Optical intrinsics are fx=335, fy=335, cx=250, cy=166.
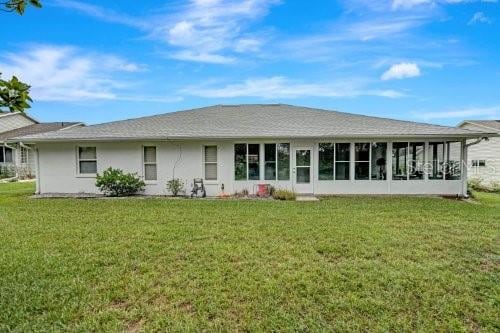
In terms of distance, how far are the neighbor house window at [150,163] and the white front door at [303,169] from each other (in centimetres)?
583

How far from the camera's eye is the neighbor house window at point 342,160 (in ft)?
44.2

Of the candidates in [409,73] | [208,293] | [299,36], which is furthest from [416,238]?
[409,73]

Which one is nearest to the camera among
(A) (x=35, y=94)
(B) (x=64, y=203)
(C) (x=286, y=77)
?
(A) (x=35, y=94)

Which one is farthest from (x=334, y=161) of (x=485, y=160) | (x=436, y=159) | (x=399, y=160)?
(x=485, y=160)

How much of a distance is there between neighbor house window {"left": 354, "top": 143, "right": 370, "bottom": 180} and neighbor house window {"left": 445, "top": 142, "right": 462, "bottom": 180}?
10.6ft

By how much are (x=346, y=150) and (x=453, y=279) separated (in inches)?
367

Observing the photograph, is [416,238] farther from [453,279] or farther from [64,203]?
[64,203]

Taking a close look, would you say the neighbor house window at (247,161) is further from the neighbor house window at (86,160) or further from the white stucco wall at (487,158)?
the white stucco wall at (487,158)

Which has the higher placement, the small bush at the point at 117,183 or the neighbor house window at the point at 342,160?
the neighbor house window at the point at 342,160

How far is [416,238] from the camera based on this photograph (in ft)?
21.7

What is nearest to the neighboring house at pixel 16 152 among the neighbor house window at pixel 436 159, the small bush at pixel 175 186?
the small bush at pixel 175 186

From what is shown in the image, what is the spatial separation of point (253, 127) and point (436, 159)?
7559 mm

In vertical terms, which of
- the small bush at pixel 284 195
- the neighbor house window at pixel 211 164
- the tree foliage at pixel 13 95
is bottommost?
the small bush at pixel 284 195

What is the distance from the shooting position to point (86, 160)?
14336 mm
